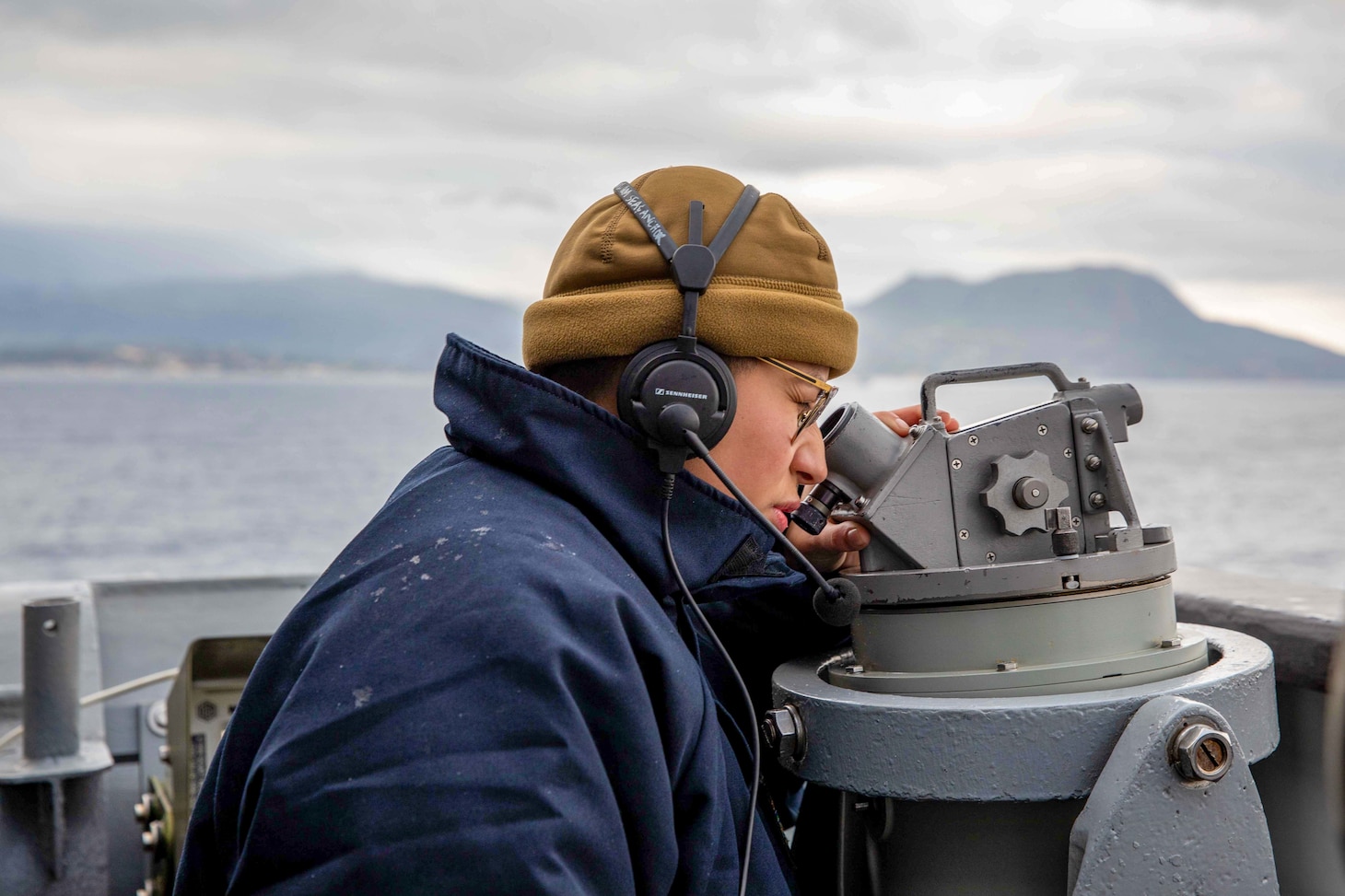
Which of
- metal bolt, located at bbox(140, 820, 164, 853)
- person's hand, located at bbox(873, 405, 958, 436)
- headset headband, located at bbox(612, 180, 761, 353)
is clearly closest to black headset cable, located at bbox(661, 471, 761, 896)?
headset headband, located at bbox(612, 180, 761, 353)

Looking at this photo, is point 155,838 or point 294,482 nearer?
point 155,838

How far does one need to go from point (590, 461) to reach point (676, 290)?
0.23 metres

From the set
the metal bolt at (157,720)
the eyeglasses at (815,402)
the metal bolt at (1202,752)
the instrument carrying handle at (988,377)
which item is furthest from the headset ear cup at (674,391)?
the metal bolt at (157,720)

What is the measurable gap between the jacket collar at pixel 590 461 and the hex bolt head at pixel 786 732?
0.18 metres

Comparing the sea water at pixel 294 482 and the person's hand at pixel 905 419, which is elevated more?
the person's hand at pixel 905 419

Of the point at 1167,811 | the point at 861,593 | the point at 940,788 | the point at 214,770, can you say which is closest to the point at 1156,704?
the point at 1167,811

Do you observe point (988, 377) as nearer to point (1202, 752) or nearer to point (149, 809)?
point (1202, 752)

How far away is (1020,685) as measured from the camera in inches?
55.1

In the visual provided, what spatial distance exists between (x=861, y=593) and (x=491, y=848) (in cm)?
61

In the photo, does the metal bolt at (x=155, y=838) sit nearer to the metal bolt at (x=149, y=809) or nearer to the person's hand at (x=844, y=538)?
the metal bolt at (x=149, y=809)

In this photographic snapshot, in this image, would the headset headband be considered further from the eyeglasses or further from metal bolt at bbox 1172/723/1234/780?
metal bolt at bbox 1172/723/1234/780

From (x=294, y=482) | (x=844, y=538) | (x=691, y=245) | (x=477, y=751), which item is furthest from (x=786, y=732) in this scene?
(x=294, y=482)

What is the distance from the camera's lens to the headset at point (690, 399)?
139 cm

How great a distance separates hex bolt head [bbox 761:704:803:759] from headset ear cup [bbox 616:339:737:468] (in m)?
0.33
